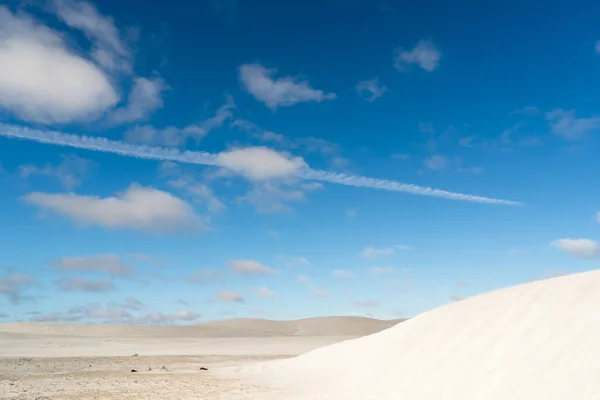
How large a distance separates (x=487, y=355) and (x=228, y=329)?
72.1 metres

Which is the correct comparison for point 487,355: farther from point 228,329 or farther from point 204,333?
point 228,329

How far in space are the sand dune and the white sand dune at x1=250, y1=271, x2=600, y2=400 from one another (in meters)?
53.0

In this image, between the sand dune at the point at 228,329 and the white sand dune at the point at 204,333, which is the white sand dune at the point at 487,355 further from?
the sand dune at the point at 228,329

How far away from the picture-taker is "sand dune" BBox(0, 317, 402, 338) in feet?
217

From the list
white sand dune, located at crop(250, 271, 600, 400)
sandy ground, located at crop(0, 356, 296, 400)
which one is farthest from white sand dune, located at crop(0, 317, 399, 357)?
white sand dune, located at crop(250, 271, 600, 400)

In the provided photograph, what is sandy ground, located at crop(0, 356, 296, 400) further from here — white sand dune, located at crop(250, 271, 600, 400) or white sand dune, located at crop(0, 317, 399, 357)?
white sand dune, located at crop(0, 317, 399, 357)

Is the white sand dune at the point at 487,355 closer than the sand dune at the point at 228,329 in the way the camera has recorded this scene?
Yes

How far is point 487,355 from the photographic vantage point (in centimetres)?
1239

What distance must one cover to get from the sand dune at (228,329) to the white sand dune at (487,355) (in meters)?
53.0

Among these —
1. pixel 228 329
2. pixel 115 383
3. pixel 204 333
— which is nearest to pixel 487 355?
pixel 115 383

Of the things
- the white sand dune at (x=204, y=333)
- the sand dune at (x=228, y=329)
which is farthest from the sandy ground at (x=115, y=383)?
the sand dune at (x=228, y=329)

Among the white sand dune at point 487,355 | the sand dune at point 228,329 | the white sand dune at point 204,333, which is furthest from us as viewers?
the sand dune at point 228,329

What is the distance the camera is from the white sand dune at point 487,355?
392 inches

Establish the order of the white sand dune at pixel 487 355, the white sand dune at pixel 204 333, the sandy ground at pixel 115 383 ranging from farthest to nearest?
1. the white sand dune at pixel 204 333
2. the sandy ground at pixel 115 383
3. the white sand dune at pixel 487 355
